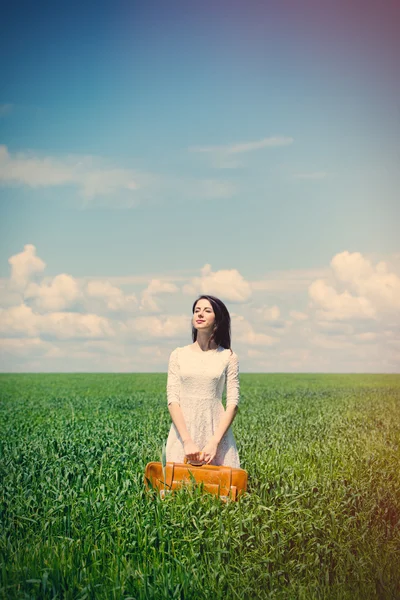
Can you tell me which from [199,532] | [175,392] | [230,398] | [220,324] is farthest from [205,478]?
[220,324]

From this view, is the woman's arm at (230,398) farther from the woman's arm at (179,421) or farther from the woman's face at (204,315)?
the woman's face at (204,315)

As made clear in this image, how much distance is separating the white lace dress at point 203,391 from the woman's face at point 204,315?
1.08ft

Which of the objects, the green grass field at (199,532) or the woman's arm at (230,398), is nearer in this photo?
the green grass field at (199,532)

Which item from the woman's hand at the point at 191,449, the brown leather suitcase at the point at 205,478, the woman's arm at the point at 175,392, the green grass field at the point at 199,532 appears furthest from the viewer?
the woman's arm at the point at 175,392

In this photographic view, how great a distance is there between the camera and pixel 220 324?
6961 millimetres

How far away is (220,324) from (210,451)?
132 centimetres

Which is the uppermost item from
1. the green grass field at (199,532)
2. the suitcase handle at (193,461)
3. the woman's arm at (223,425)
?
the woman's arm at (223,425)

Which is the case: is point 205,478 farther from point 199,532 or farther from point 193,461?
point 199,532

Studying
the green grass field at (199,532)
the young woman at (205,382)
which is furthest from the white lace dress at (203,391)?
the green grass field at (199,532)

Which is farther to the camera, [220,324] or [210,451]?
[220,324]

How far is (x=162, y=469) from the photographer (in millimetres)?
6633

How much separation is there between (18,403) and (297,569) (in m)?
19.8

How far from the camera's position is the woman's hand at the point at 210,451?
6711 mm

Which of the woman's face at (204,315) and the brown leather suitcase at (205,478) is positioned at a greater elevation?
the woman's face at (204,315)
